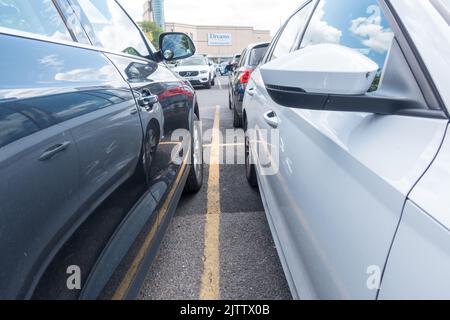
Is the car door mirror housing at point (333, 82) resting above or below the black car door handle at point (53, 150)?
above

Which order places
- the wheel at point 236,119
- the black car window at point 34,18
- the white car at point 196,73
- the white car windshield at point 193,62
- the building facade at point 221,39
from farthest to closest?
the building facade at point 221,39, the white car windshield at point 193,62, the white car at point 196,73, the wheel at point 236,119, the black car window at point 34,18

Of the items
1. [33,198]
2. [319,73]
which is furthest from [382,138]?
[33,198]

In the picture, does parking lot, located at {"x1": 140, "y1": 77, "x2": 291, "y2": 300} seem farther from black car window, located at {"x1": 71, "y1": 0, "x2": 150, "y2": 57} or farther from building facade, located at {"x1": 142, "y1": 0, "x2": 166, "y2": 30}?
building facade, located at {"x1": 142, "y1": 0, "x2": 166, "y2": 30}

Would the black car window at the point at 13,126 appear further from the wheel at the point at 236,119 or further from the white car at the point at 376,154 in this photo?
the wheel at the point at 236,119

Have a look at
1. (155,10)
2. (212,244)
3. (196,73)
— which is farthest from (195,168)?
(155,10)

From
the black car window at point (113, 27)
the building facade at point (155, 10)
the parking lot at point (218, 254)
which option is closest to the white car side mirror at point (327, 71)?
the black car window at point (113, 27)

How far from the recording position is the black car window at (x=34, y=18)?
1190mm

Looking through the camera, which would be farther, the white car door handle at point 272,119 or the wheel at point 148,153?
the white car door handle at point 272,119

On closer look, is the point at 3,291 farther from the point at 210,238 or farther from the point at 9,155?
the point at 210,238

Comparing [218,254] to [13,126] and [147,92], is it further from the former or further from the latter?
[13,126]

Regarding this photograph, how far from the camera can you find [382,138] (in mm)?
844

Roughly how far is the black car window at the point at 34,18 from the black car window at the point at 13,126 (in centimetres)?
56

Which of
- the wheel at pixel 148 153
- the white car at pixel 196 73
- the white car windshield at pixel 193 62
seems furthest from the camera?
the white car windshield at pixel 193 62

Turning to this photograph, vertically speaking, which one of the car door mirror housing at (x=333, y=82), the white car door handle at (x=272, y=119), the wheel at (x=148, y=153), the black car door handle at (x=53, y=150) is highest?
the car door mirror housing at (x=333, y=82)
